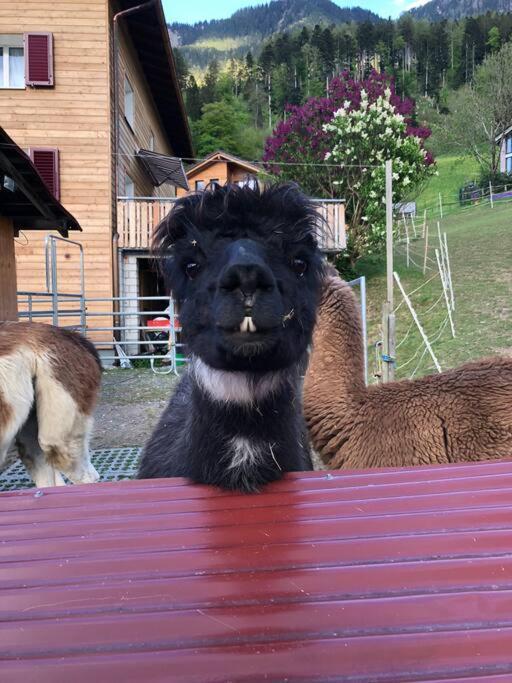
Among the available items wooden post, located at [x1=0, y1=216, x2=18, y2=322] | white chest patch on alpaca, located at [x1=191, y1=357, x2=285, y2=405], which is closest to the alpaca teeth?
white chest patch on alpaca, located at [x1=191, y1=357, x2=285, y2=405]

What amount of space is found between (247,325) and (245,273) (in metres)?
0.15

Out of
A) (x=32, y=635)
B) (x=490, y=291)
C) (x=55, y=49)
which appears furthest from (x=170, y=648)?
(x=490, y=291)

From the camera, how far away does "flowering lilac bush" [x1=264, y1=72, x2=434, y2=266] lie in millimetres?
18344

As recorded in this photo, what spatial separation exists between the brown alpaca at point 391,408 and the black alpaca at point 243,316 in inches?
49.7

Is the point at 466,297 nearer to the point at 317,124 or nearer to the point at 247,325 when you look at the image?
the point at 317,124

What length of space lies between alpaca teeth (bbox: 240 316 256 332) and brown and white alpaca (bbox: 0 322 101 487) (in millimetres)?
3048

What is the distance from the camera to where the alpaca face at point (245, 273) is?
1.48 meters

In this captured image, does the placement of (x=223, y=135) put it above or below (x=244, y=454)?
above

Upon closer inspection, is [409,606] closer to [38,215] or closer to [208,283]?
[208,283]

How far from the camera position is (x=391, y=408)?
3.14 meters

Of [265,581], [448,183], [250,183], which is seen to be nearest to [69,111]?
[250,183]

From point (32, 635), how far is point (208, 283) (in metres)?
1.01

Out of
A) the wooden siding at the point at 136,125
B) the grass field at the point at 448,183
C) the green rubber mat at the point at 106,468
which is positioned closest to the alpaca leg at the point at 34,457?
the green rubber mat at the point at 106,468

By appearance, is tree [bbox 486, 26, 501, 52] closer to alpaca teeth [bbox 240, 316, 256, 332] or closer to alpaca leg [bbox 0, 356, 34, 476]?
alpaca leg [bbox 0, 356, 34, 476]
